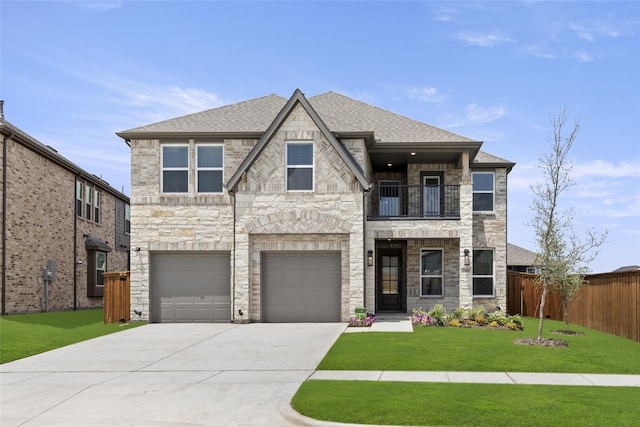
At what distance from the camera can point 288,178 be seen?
20.5m

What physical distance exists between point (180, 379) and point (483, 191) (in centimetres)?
1687

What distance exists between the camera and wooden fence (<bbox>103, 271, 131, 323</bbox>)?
2091 centimetres

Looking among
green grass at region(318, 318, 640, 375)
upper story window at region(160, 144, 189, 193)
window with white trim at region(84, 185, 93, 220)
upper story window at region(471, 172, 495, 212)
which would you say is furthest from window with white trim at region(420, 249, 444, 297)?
window with white trim at region(84, 185, 93, 220)

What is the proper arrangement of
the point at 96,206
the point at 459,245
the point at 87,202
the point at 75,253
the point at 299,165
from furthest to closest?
1. the point at 96,206
2. the point at 87,202
3. the point at 75,253
4. the point at 459,245
5. the point at 299,165

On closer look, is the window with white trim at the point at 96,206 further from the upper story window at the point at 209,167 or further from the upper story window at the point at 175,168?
the upper story window at the point at 209,167

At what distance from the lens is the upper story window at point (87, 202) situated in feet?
99.2

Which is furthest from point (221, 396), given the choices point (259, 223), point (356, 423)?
point (259, 223)

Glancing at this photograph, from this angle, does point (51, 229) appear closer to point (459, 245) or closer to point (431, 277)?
point (431, 277)

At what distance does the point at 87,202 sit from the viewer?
31.5m

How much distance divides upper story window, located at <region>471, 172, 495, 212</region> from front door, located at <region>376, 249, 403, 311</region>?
3.73 m

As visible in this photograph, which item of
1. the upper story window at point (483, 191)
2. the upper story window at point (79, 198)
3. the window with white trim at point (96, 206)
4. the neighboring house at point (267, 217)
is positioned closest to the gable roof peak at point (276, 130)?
the neighboring house at point (267, 217)

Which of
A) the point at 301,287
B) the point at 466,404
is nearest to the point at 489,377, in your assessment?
the point at 466,404

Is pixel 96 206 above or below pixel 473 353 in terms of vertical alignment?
above

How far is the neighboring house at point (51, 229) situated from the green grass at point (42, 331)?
181cm
